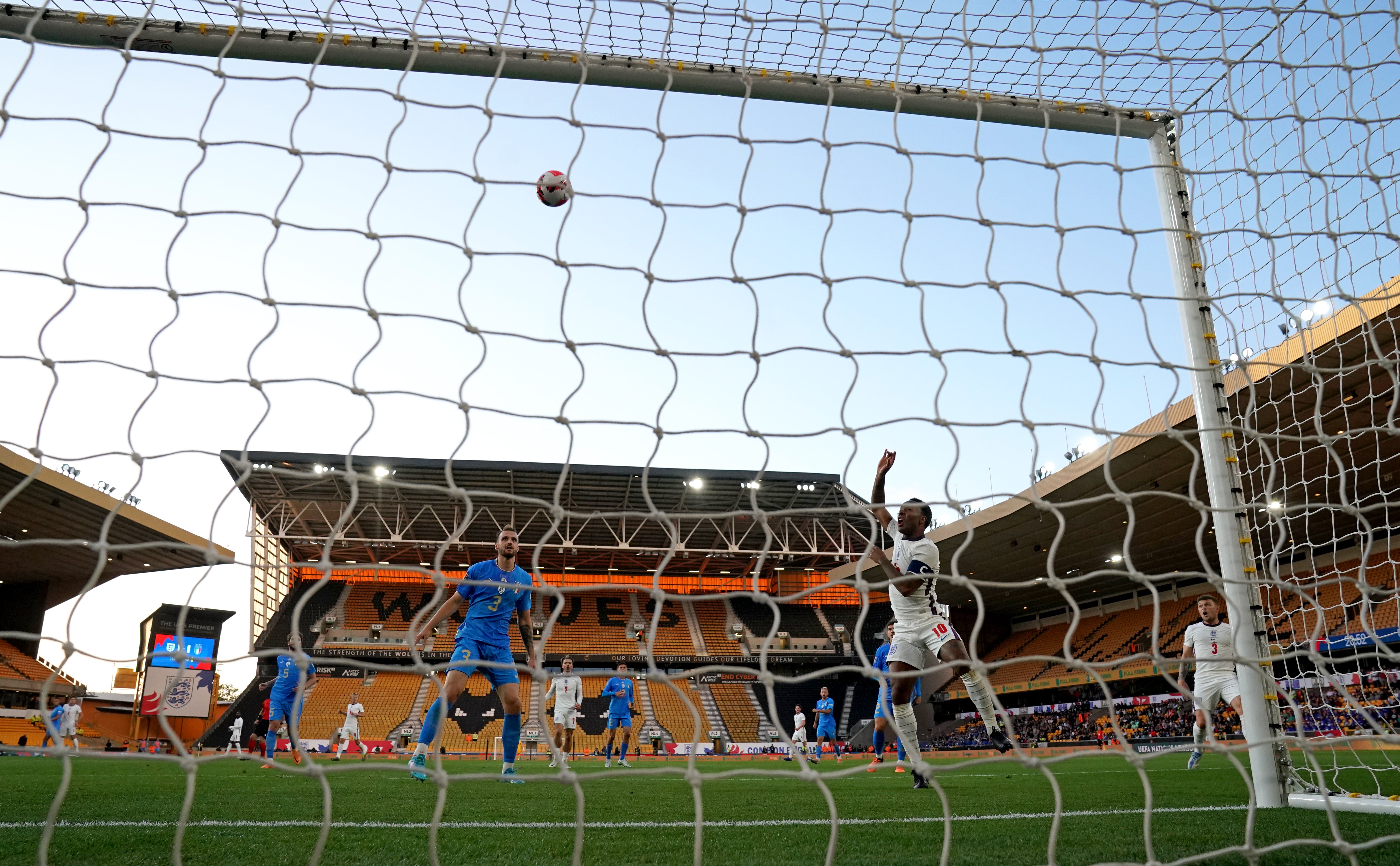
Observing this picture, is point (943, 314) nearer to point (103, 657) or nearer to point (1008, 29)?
point (1008, 29)

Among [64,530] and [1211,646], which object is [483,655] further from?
[64,530]

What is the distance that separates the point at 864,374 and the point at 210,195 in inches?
96.4

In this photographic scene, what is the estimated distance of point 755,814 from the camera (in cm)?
448

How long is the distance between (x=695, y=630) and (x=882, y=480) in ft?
103

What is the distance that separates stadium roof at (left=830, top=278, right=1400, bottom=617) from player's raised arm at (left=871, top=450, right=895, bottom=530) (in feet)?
1.39

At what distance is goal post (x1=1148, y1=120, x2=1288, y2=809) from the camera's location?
4.07 metres

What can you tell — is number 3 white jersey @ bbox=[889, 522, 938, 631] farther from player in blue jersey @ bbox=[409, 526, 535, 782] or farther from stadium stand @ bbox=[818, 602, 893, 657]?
stadium stand @ bbox=[818, 602, 893, 657]

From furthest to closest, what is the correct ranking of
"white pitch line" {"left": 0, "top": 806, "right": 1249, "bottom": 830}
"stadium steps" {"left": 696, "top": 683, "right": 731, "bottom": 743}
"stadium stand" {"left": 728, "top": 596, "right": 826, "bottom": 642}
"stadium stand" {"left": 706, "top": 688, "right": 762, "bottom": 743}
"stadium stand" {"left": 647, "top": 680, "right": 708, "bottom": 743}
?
"stadium stand" {"left": 728, "top": 596, "right": 826, "bottom": 642} < "stadium stand" {"left": 706, "top": 688, "right": 762, "bottom": 743} < "stadium steps" {"left": 696, "top": 683, "right": 731, "bottom": 743} < "stadium stand" {"left": 647, "top": 680, "right": 708, "bottom": 743} < "white pitch line" {"left": 0, "top": 806, "right": 1249, "bottom": 830}

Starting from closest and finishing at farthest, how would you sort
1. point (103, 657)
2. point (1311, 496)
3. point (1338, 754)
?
point (103, 657), point (1338, 754), point (1311, 496)

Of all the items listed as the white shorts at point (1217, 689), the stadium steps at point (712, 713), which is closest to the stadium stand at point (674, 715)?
the stadium steps at point (712, 713)

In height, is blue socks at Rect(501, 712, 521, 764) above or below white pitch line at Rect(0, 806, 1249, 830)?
above

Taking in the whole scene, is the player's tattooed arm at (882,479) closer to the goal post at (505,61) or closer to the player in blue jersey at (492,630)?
the goal post at (505,61)

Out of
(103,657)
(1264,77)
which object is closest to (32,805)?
(103,657)

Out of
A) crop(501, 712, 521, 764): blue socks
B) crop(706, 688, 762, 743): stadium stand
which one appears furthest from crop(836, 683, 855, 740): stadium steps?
crop(501, 712, 521, 764): blue socks
